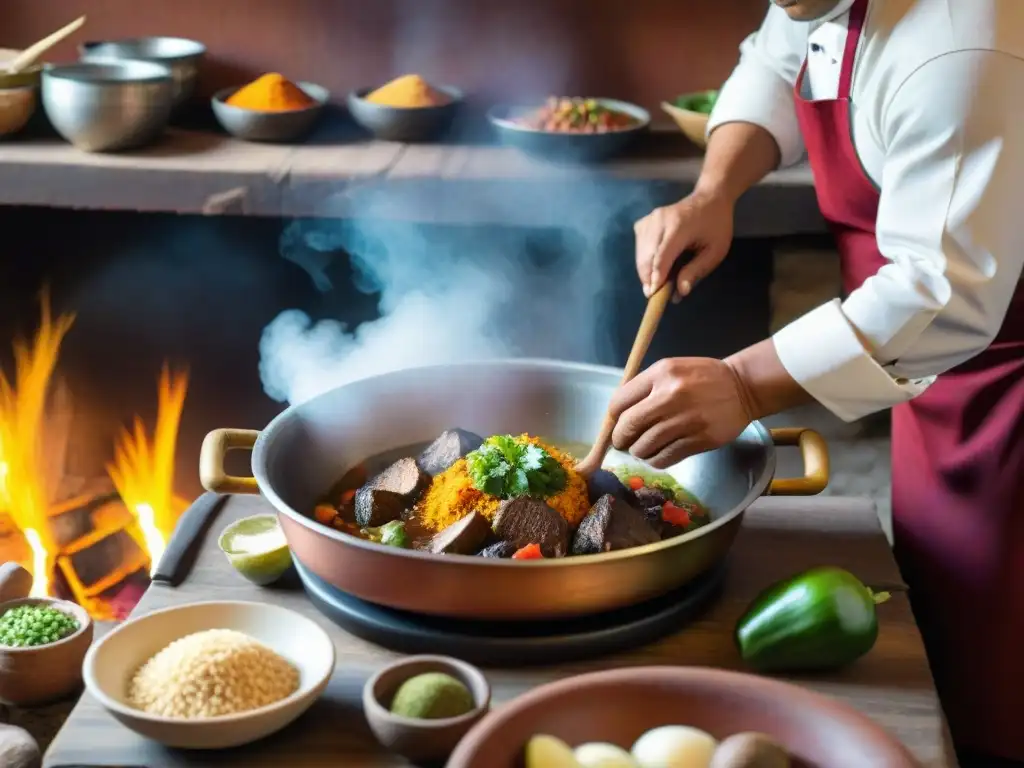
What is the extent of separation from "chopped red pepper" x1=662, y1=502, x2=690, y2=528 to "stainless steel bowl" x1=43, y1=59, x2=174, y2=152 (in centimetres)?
187

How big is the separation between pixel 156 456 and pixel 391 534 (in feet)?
7.31

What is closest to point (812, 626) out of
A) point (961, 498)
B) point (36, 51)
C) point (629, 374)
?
point (629, 374)

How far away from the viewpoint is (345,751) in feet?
4.66

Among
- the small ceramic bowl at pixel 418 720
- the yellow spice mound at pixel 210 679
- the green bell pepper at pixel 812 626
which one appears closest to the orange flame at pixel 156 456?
the yellow spice mound at pixel 210 679

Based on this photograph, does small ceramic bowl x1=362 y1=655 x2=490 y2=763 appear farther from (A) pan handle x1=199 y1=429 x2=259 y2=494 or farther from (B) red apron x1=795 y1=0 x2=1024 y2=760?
(B) red apron x1=795 y1=0 x2=1024 y2=760

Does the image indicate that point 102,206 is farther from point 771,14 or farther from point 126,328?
point 771,14

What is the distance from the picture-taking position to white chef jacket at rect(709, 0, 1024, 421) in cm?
155

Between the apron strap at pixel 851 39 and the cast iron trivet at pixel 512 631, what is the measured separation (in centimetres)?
86

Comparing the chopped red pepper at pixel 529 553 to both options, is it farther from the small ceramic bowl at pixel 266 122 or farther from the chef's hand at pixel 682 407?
the small ceramic bowl at pixel 266 122

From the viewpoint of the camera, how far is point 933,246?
5.24 ft

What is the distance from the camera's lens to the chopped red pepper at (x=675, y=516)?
183cm

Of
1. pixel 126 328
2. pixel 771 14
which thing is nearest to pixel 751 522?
pixel 771 14

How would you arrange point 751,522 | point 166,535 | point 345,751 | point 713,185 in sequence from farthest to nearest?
point 166,535, point 713,185, point 751,522, point 345,751

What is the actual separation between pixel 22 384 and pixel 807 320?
2.66 meters
